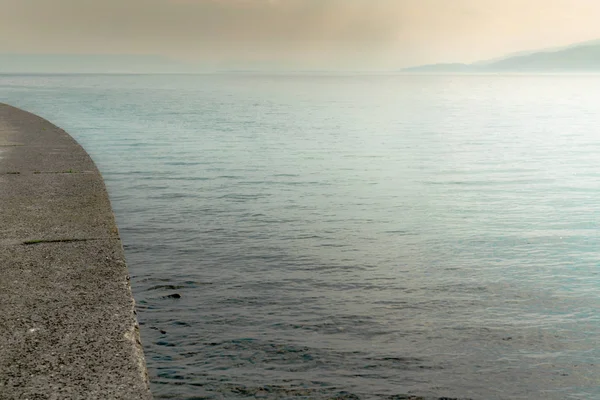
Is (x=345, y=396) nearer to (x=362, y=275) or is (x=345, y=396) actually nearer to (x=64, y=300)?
(x=64, y=300)

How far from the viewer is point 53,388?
13.0ft

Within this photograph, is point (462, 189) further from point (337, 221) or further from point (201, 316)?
point (201, 316)

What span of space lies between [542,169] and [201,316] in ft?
40.3

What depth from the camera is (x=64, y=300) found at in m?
5.35

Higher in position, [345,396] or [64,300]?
[64,300]

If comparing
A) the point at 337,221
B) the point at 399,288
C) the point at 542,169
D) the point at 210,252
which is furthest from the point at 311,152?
the point at 399,288

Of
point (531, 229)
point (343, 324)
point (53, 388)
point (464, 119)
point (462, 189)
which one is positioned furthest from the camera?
point (464, 119)

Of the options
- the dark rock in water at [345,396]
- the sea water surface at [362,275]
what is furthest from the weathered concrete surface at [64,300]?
the dark rock in water at [345,396]

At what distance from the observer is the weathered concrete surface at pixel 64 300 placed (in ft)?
13.4

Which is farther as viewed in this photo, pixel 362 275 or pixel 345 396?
pixel 362 275

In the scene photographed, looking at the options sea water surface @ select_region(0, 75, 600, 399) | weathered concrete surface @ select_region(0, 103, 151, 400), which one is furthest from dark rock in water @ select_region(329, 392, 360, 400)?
weathered concrete surface @ select_region(0, 103, 151, 400)

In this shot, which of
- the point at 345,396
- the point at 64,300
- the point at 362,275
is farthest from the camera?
the point at 362,275

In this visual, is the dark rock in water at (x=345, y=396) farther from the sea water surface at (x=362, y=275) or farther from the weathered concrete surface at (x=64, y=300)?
the weathered concrete surface at (x=64, y=300)

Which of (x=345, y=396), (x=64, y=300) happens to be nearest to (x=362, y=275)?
(x=345, y=396)
